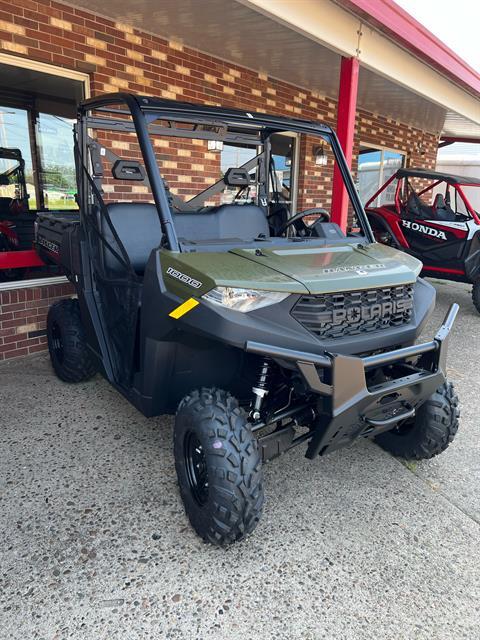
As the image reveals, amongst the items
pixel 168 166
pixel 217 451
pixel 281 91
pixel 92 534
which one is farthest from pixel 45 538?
pixel 281 91

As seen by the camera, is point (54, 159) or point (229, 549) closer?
point (229, 549)

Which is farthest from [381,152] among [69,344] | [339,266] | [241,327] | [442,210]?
[241,327]

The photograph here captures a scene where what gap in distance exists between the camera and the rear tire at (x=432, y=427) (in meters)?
2.61

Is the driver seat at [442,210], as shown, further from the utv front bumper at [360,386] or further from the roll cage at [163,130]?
the utv front bumper at [360,386]

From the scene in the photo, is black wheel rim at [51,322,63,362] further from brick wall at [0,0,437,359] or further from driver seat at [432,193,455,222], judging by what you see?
driver seat at [432,193,455,222]

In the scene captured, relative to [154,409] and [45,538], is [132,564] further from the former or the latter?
[154,409]

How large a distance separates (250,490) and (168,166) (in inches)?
171

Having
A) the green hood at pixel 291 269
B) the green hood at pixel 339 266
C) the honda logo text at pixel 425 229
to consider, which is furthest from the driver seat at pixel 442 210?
the green hood at pixel 291 269

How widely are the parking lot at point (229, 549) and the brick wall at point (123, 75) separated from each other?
1471mm

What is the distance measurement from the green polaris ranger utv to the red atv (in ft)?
14.5

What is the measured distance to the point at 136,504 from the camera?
94.3 inches

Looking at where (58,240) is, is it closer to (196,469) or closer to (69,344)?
(69,344)

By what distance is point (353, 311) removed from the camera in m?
2.08

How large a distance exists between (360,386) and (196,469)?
886mm
